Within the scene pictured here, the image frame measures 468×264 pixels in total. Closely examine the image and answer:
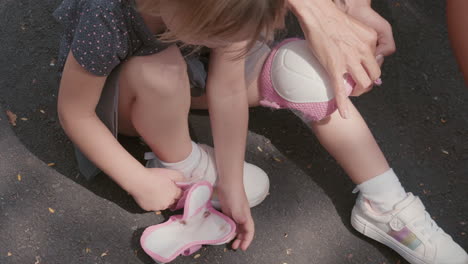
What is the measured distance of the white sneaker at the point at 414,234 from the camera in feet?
3.86

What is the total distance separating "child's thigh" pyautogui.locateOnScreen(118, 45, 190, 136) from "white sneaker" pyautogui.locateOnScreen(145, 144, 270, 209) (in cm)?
19

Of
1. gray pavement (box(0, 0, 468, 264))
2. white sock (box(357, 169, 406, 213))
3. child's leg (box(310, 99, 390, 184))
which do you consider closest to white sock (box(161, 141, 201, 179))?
gray pavement (box(0, 0, 468, 264))

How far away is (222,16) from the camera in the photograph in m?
0.77

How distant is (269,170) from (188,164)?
212 mm

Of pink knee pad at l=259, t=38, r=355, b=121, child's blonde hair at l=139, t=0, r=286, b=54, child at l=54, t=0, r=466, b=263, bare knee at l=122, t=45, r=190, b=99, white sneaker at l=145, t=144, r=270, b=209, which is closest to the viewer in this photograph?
child's blonde hair at l=139, t=0, r=286, b=54

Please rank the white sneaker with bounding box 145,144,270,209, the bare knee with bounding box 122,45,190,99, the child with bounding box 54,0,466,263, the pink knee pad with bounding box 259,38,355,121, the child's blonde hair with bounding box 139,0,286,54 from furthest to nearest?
1. the white sneaker with bounding box 145,144,270,209
2. the pink knee pad with bounding box 259,38,355,121
3. the bare knee with bounding box 122,45,190,99
4. the child with bounding box 54,0,466,263
5. the child's blonde hair with bounding box 139,0,286,54

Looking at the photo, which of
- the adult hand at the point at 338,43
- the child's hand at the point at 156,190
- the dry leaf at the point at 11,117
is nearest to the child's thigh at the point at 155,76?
the child's hand at the point at 156,190

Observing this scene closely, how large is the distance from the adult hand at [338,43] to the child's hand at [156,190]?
37cm

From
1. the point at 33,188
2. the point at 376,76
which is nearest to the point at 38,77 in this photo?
the point at 33,188

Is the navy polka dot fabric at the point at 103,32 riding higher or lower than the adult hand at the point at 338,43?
higher

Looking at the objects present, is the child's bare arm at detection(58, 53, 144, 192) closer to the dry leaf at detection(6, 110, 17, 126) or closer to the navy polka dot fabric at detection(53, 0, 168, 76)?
the navy polka dot fabric at detection(53, 0, 168, 76)

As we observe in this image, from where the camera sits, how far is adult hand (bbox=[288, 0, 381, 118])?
3.56 ft

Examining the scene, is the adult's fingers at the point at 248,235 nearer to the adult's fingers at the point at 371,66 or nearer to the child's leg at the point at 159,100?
the child's leg at the point at 159,100

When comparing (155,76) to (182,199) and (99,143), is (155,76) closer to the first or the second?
(99,143)
